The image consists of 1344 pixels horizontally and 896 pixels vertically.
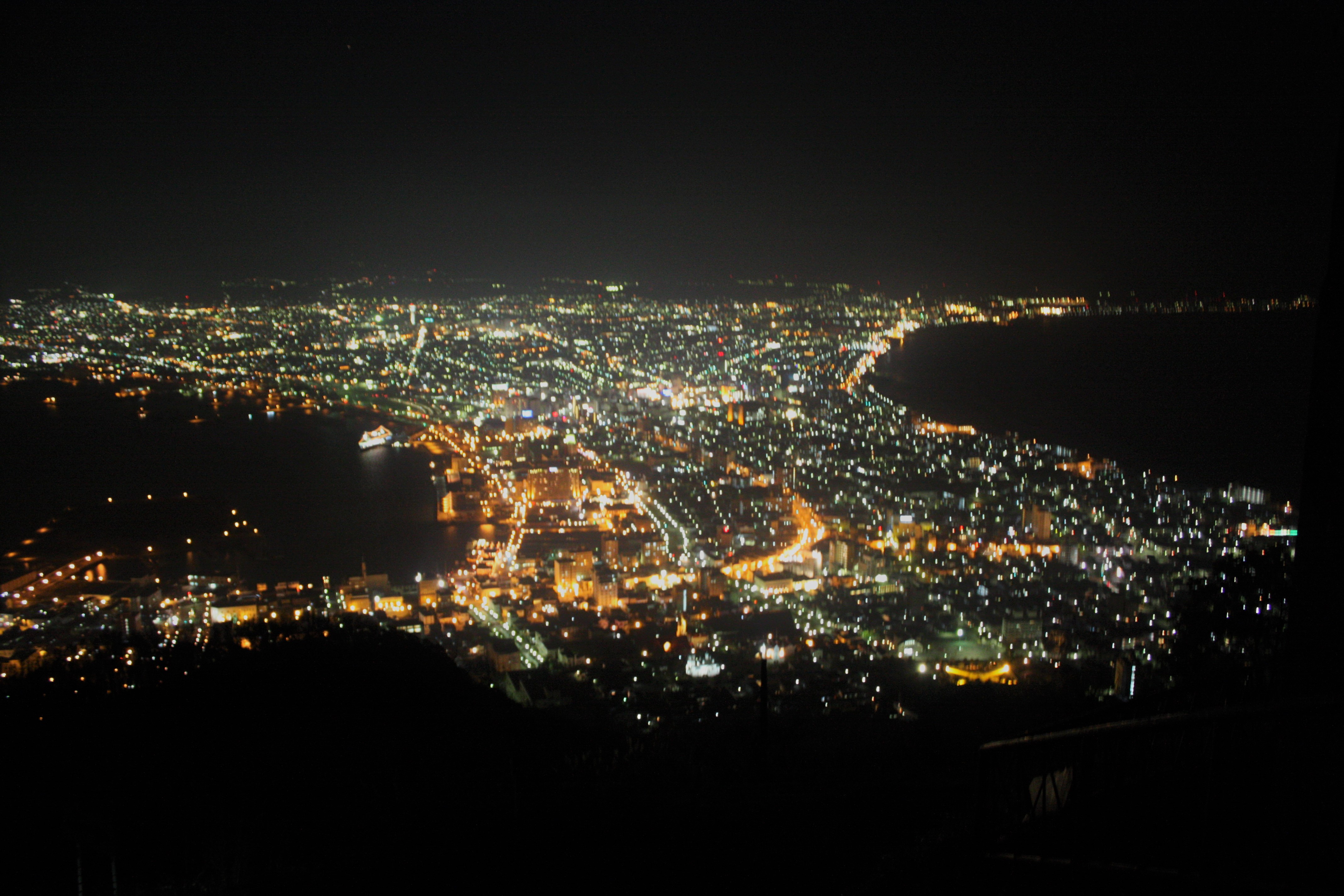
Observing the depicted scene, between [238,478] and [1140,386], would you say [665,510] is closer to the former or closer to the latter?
[238,478]

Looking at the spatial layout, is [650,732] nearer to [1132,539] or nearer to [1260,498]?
[1132,539]

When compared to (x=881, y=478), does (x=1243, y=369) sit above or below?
above

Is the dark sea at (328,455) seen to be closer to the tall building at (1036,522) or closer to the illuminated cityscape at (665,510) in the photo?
the illuminated cityscape at (665,510)

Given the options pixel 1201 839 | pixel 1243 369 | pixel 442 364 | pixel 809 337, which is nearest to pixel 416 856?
pixel 1201 839

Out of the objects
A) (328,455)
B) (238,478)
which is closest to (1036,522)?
(328,455)

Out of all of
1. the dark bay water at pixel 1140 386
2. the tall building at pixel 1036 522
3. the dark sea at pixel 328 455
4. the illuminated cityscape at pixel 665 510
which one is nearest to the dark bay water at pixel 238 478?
the dark sea at pixel 328 455

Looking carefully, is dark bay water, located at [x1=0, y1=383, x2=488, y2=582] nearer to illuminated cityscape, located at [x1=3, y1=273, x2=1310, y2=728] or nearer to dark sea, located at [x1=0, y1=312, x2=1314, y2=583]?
dark sea, located at [x1=0, y1=312, x2=1314, y2=583]
